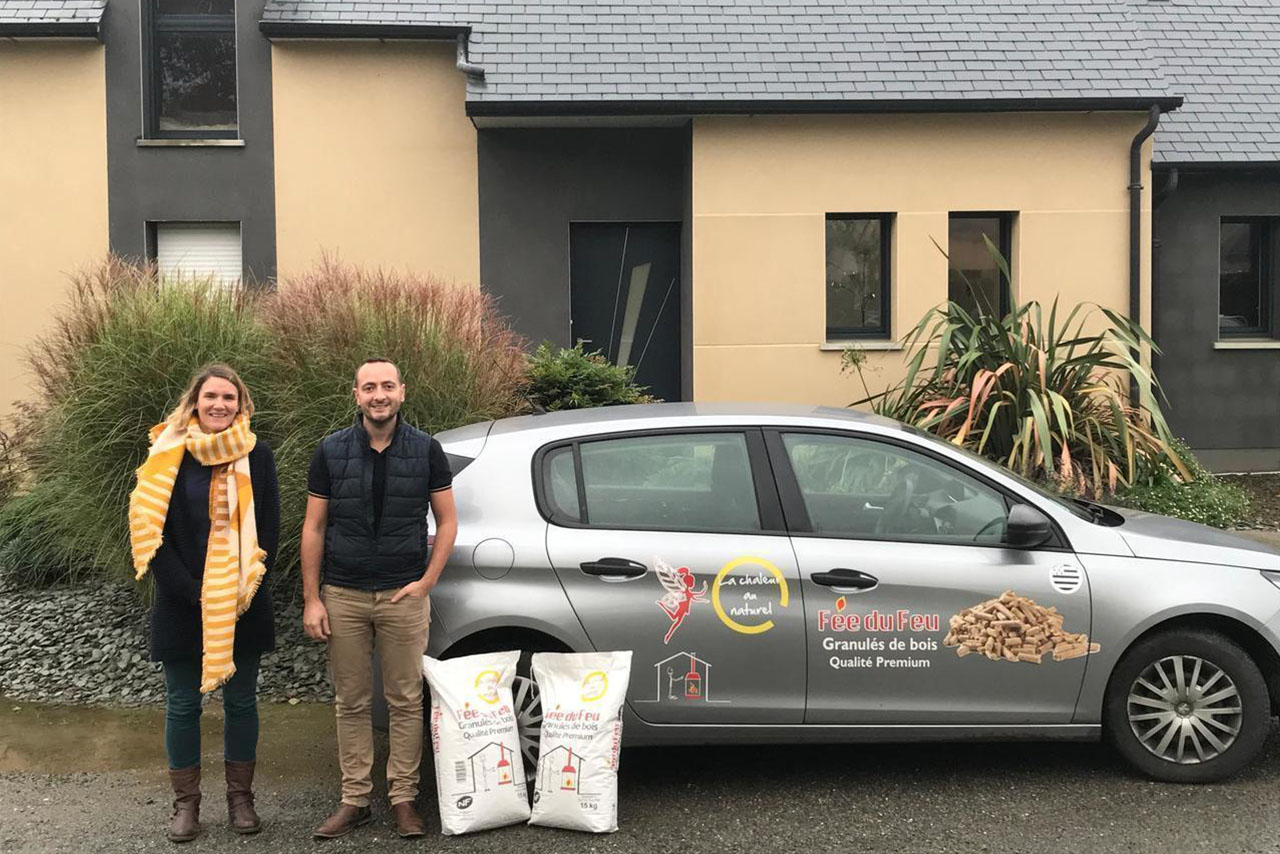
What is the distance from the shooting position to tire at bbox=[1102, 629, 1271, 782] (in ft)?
15.7

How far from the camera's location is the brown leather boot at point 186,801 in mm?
4488

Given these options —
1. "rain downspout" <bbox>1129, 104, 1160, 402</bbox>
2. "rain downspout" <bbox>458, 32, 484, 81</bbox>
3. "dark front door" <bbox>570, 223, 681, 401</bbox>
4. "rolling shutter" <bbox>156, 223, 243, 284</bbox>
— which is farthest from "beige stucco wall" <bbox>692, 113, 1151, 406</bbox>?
"rolling shutter" <bbox>156, 223, 243, 284</bbox>

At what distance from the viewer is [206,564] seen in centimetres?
439

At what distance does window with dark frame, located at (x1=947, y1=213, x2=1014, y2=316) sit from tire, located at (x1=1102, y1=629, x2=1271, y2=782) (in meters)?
7.43

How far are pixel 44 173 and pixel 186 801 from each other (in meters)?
9.49

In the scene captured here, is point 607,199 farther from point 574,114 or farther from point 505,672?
point 505,672

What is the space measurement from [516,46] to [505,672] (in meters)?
8.54

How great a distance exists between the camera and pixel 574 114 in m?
11.2

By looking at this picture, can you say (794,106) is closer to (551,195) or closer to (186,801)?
(551,195)

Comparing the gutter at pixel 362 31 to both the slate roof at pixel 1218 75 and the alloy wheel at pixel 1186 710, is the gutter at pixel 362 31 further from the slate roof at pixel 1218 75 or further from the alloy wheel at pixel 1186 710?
the alloy wheel at pixel 1186 710

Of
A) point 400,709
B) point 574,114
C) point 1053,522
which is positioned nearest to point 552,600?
point 400,709

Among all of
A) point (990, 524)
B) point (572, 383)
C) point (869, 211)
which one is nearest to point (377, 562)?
point (990, 524)

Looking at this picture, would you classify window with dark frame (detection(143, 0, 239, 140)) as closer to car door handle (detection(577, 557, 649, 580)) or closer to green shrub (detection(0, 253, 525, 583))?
green shrub (detection(0, 253, 525, 583))

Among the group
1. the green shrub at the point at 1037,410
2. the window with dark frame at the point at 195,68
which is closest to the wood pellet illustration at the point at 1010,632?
the green shrub at the point at 1037,410
